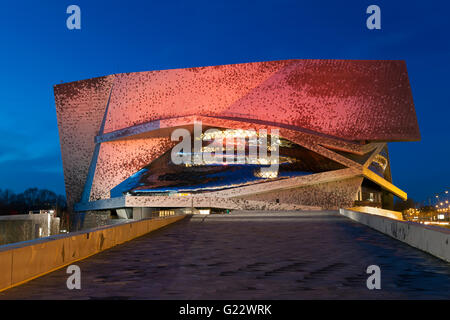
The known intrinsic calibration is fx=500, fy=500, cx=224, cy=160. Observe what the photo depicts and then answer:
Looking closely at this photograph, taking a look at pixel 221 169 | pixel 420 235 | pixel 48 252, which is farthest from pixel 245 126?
pixel 48 252

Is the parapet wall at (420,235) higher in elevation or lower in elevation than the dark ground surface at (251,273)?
higher

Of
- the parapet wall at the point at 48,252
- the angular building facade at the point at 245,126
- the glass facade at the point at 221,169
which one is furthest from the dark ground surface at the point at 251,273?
the glass facade at the point at 221,169

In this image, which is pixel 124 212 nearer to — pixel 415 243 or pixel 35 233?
pixel 35 233

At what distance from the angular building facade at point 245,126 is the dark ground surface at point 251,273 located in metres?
27.1

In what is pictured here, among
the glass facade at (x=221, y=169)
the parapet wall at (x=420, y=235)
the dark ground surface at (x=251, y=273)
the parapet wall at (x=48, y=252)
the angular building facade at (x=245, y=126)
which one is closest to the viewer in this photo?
the dark ground surface at (x=251, y=273)

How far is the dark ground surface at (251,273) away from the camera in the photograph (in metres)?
4.72

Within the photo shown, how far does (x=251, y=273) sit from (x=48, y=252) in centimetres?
255

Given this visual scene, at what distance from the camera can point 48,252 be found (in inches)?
246

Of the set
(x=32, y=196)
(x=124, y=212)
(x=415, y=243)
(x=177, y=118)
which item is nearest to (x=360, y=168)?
(x=177, y=118)

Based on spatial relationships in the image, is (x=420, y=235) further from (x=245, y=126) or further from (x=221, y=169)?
(x=221, y=169)

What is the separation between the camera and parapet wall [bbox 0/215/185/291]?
16.6ft

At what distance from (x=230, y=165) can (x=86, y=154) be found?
40.3ft

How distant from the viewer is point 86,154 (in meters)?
42.0

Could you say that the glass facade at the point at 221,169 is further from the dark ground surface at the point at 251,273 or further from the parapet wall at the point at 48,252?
the dark ground surface at the point at 251,273
